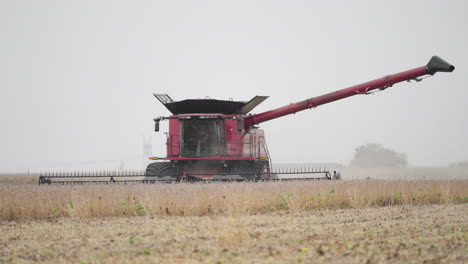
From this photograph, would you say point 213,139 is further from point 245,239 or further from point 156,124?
point 245,239

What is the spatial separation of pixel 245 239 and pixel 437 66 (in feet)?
32.0

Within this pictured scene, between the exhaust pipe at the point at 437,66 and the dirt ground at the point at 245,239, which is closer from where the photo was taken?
the dirt ground at the point at 245,239

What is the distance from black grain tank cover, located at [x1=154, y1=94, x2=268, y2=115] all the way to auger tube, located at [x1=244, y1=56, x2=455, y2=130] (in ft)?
1.47

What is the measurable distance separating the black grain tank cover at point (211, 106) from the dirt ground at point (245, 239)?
278 inches

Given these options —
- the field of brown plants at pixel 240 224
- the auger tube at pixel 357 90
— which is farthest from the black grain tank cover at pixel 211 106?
the field of brown plants at pixel 240 224

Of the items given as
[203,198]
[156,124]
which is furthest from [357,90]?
[203,198]

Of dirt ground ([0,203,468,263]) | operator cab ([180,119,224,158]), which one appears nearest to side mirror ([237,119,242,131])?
A: operator cab ([180,119,224,158])

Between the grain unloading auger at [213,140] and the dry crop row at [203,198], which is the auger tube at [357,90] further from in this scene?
the dry crop row at [203,198]

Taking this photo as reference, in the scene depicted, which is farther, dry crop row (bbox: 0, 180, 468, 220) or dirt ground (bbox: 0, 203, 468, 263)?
dry crop row (bbox: 0, 180, 468, 220)

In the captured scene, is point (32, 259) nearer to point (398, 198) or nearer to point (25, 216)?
point (25, 216)

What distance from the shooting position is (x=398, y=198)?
1109 cm

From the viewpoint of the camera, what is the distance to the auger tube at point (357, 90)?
13.7 meters

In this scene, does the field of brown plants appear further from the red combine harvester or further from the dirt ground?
the red combine harvester

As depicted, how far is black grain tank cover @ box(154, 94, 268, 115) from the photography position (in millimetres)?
15578
